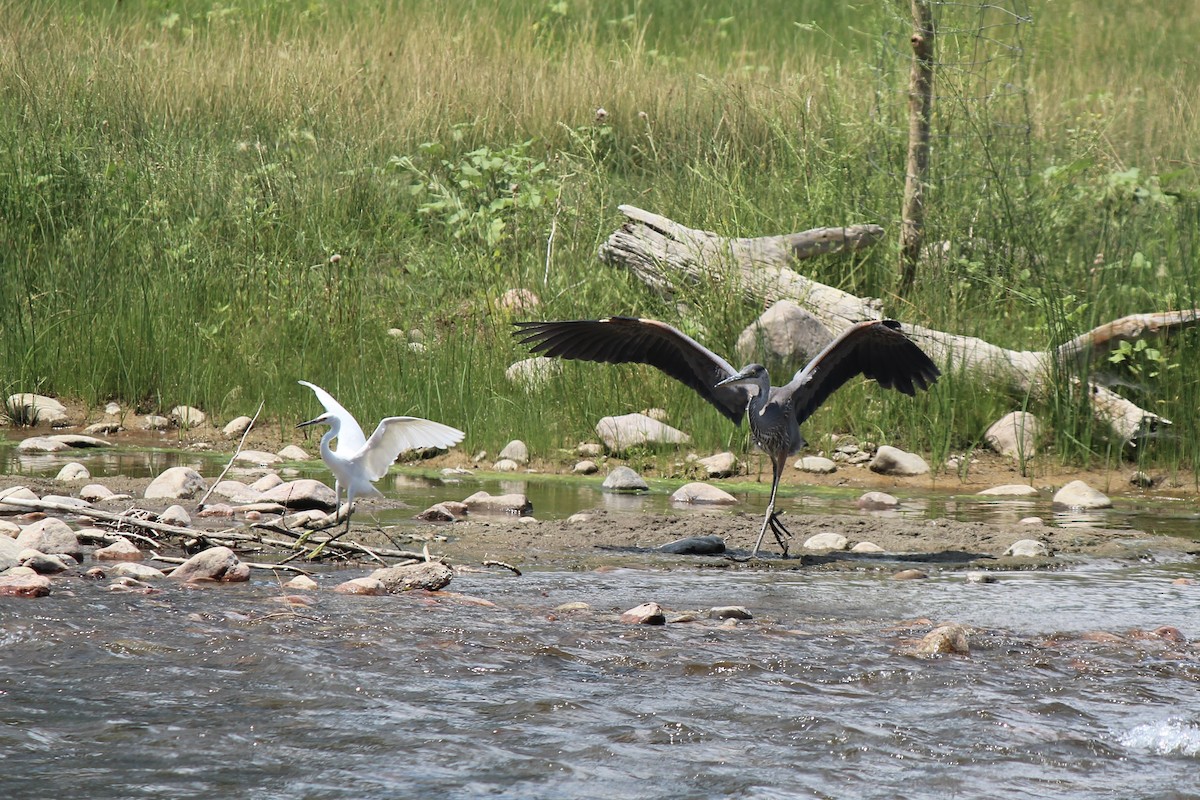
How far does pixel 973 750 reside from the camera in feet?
10.2

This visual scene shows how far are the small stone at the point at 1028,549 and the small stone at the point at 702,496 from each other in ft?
5.08

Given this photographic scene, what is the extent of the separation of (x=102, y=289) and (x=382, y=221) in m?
2.36

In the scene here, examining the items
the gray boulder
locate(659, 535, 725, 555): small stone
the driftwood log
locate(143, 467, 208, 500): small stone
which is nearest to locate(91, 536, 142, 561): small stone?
locate(143, 467, 208, 500): small stone

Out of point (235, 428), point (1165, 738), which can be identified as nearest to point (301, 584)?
point (1165, 738)

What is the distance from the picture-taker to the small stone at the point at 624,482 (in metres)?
6.83

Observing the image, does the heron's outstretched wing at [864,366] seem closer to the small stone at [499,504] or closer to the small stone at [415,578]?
the small stone at [499,504]

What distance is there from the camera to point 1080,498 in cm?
666

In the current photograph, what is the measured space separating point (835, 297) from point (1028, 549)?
10.4 feet

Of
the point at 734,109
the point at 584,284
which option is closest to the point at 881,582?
the point at 584,284

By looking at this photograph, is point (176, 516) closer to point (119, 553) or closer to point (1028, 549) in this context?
point (119, 553)

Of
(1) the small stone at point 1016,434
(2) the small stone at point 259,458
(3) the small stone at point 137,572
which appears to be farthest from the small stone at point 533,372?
(3) the small stone at point 137,572

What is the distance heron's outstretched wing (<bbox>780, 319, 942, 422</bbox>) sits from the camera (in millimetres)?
5762

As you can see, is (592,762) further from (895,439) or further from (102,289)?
(102,289)

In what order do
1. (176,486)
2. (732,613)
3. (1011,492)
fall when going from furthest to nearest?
(1011,492) < (176,486) < (732,613)
